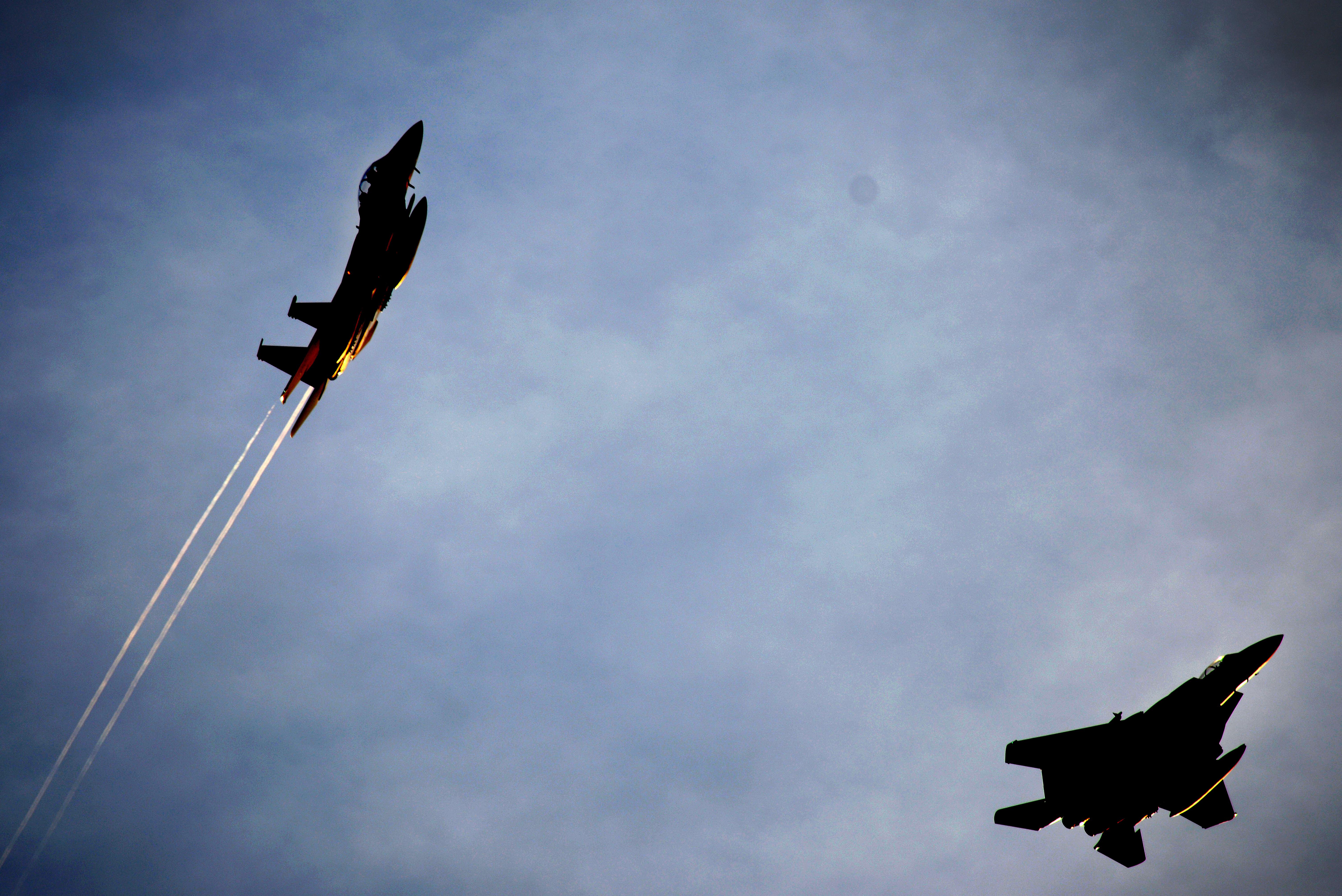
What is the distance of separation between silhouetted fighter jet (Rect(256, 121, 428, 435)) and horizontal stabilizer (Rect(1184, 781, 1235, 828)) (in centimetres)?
3239

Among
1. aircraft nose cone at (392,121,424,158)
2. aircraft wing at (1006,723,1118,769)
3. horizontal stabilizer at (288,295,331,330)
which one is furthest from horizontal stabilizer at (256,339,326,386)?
aircraft wing at (1006,723,1118,769)

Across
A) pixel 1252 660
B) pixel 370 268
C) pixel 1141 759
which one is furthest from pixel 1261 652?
pixel 370 268

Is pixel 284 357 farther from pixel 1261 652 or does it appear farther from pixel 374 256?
pixel 1261 652

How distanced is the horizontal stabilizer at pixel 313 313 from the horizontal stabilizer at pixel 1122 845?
32.6m

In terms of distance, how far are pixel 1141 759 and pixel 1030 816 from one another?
3656 millimetres

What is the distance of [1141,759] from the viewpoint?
23922 mm

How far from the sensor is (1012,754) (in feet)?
80.0

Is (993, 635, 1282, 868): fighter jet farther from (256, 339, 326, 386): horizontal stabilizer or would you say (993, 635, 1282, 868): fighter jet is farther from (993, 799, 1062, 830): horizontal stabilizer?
(256, 339, 326, 386): horizontal stabilizer

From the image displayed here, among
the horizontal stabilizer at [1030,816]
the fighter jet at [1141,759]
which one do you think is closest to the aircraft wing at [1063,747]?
the fighter jet at [1141,759]

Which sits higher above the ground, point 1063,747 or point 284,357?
point 284,357

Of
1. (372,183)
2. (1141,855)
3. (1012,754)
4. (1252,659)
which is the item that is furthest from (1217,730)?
(372,183)

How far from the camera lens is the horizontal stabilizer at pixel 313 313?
104 feet

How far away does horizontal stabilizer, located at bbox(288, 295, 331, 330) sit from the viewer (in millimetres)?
31844

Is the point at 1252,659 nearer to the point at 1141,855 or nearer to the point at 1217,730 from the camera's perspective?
the point at 1217,730
